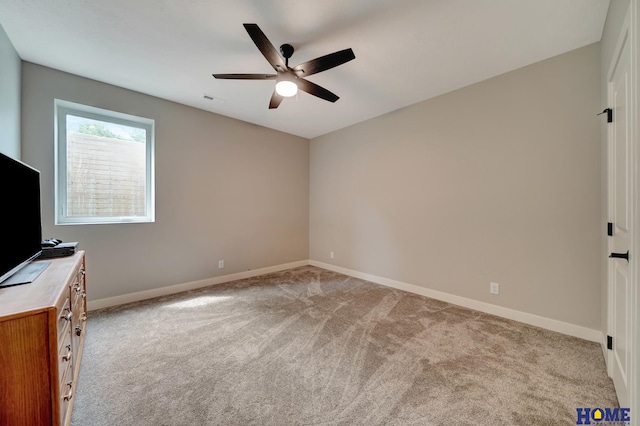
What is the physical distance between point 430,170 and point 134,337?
379 centimetres

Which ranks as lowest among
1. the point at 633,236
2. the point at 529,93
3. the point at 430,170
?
the point at 633,236

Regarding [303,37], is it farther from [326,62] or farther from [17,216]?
[17,216]

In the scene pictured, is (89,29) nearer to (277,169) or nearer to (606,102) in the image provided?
(277,169)

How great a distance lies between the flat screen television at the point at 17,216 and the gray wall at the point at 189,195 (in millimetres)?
1266

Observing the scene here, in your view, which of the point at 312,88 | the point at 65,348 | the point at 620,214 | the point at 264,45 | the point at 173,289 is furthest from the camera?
the point at 173,289

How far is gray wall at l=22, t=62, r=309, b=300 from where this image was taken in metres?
2.59

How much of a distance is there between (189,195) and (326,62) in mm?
2699

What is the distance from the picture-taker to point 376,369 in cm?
181

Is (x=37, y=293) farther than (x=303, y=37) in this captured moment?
No

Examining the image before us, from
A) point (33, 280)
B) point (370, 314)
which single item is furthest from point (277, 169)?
point (33, 280)

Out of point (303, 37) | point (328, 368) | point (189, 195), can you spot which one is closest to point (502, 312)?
point (328, 368)

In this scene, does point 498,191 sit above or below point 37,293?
above

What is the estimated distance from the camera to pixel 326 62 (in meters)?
1.95

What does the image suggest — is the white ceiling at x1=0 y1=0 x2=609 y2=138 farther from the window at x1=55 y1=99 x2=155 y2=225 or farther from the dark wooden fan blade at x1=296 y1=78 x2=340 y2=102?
the window at x1=55 y1=99 x2=155 y2=225
